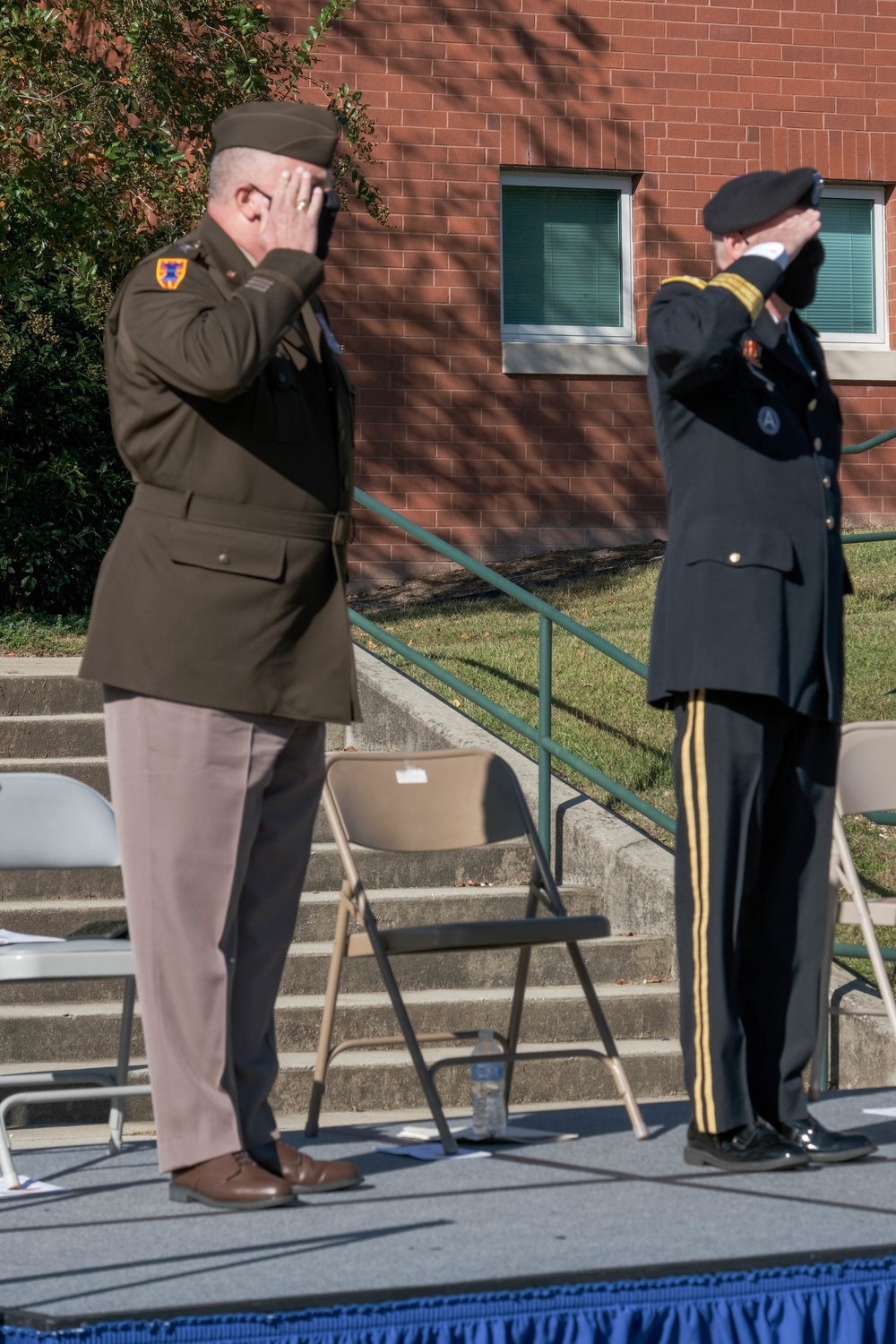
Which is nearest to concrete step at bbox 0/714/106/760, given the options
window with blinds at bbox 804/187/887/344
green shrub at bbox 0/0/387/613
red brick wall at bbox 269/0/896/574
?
green shrub at bbox 0/0/387/613

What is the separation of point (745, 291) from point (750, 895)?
3.73ft

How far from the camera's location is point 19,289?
9406 millimetres

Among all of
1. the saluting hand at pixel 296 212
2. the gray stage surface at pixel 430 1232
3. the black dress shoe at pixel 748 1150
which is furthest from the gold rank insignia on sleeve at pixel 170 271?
the black dress shoe at pixel 748 1150

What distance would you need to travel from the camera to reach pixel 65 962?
3.62 m

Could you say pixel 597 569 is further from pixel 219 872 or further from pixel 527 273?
pixel 219 872

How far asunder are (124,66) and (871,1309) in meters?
7.93

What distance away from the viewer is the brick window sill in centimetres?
1112

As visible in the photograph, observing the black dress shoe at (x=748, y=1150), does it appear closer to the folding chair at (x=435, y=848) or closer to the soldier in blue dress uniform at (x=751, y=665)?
the soldier in blue dress uniform at (x=751, y=665)

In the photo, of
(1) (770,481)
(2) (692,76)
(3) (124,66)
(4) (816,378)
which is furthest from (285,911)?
(2) (692,76)

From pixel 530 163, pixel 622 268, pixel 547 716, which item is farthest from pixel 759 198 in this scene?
pixel 622 268

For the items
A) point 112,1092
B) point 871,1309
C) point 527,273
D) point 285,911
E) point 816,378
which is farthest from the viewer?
point 527,273

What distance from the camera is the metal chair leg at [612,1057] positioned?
148 inches

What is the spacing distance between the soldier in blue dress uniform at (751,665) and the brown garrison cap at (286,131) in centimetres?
69

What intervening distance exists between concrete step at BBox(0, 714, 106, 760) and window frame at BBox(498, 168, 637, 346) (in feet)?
18.5
